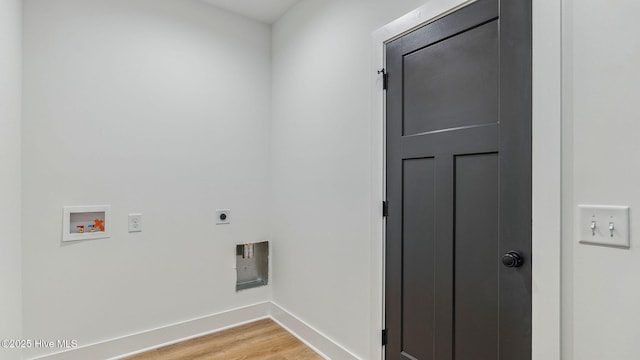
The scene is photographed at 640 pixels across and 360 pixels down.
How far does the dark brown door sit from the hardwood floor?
34.7 inches

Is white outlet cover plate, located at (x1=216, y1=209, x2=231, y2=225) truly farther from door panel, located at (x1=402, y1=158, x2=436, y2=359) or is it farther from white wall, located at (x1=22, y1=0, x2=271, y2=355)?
door panel, located at (x1=402, y1=158, x2=436, y2=359)

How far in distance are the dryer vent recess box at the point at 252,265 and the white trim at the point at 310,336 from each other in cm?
27

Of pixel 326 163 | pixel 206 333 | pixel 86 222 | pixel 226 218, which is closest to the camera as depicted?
pixel 86 222

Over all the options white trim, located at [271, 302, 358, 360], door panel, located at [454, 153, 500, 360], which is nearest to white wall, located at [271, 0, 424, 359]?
white trim, located at [271, 302, 358, 360]

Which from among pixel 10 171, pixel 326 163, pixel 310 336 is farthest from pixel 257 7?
pixel 310 336

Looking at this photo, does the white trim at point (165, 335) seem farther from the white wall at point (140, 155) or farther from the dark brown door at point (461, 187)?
the dark brown door at point (461, 187)

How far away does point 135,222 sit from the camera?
95.0 inches

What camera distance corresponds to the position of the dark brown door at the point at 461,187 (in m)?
1.28

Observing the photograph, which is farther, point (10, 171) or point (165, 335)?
point (165, 335)

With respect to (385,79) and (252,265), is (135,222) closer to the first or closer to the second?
(252,265)

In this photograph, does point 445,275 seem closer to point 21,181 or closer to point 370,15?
point 370,15
